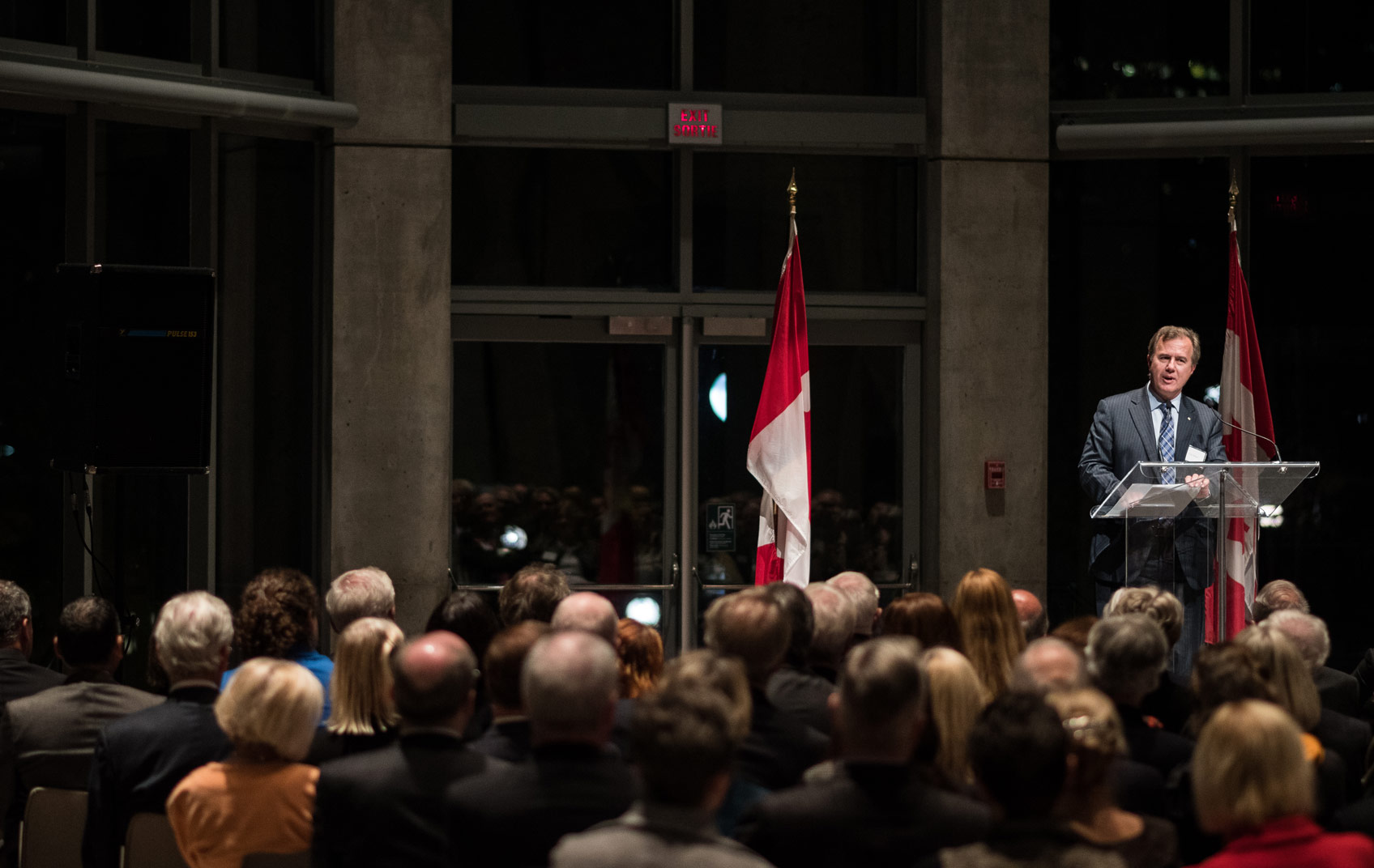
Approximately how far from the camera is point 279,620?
4.47m

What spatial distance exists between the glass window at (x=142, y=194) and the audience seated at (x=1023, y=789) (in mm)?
5784

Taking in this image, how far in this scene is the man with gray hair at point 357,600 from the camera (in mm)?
4906

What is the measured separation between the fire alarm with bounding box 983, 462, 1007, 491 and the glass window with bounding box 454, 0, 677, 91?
2.77 meters

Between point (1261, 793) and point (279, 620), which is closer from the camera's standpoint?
point (1261, 793)

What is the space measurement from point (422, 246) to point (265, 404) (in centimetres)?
117

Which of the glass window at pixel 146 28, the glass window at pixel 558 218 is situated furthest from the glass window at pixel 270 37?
the glass window at pixel 558 218

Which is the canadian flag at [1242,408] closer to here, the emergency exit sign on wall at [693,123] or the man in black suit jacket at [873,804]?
the emergency exit sign on wall at [693,123]

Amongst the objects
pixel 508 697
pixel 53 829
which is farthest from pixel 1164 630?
pixel 53 829

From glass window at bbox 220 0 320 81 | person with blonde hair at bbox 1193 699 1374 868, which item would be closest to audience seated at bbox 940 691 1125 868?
person with blonde hair at bbox 1193 699 1374 868

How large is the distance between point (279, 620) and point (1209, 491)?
3.71m

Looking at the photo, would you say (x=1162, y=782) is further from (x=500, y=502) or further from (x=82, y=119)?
(x=82, y=119)

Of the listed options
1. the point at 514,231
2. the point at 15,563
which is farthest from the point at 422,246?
the point at 15,563

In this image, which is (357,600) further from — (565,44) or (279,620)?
(565,44)

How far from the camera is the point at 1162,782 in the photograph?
3.46m
